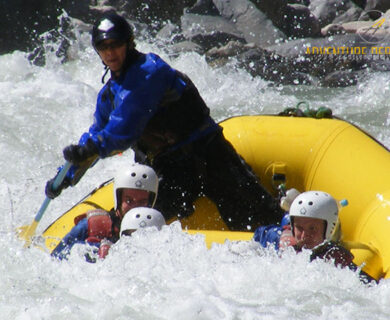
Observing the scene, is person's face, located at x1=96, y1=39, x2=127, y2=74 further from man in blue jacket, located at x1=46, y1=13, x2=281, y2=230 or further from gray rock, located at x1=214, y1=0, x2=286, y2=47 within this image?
gray rock, located at x1=214, y1=0, x2=286, y2=47

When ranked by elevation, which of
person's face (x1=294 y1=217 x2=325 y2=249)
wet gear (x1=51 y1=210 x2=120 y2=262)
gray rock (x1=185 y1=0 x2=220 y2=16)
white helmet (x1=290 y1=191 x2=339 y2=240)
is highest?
white helmet (x1=290 y1=191 x2=339 y2=240)

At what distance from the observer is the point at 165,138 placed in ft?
13.8

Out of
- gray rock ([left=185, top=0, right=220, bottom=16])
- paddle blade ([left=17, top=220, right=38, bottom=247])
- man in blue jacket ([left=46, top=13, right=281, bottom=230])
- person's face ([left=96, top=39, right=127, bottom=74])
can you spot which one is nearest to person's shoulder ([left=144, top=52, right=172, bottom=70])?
man in blue jacket ([left=46, top=13, right=281, bottom=230])

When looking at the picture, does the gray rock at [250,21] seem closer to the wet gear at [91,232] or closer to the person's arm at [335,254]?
the wet gear at [91,232]

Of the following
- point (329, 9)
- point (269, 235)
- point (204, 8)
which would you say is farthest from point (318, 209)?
point (329, 9)

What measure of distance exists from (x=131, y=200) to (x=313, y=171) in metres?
1.19

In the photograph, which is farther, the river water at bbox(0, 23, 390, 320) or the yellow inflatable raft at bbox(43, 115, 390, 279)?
the yellow inflatable raft at bbox(43, 115, 390, 279)

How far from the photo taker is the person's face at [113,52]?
4000mm

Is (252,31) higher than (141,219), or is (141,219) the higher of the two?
(141,219)

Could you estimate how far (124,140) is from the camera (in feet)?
13.0

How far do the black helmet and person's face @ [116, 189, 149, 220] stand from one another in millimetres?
801

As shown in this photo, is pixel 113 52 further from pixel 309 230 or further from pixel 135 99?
pixel 309 230

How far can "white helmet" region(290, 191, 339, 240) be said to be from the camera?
12.4ft

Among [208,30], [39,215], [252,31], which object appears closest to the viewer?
[39,215]
